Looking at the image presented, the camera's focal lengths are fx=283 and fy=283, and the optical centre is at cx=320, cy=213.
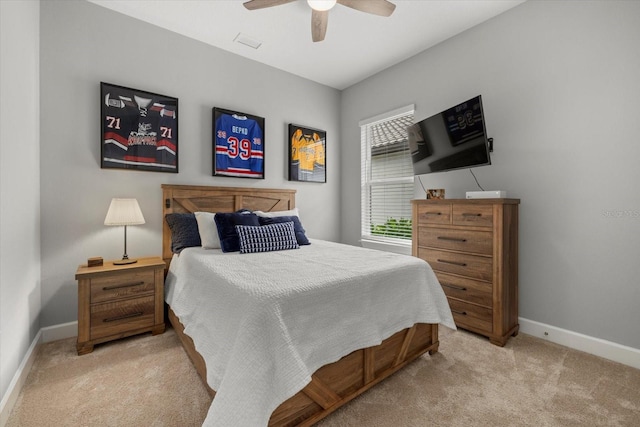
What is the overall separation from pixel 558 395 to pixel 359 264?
1.38m

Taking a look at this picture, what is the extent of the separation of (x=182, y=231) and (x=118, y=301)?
749 millimetres

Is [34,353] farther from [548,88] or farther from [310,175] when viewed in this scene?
[548,88]

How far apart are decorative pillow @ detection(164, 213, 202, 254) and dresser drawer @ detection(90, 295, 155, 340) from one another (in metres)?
0.50

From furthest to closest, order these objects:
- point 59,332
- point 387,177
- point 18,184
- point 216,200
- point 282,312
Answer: point 387,177, point 216,200, point 59,332, point 18,184, point 282,312

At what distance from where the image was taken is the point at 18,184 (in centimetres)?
180

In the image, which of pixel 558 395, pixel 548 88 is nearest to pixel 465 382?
pixel 558 395

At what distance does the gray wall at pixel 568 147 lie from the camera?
2057 millimetres

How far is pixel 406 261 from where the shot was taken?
2010 millimetres

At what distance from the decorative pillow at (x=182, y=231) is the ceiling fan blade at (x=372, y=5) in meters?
2.29

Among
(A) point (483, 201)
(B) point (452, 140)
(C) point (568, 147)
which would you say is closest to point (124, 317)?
(A) point (483, 201)

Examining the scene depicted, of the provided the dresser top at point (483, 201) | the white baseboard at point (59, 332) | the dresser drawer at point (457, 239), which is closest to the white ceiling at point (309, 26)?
the dresser top at point (483, 201)

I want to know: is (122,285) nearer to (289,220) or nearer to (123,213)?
(123,213)

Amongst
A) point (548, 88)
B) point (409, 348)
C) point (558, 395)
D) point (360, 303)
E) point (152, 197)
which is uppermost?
point (548, 88)

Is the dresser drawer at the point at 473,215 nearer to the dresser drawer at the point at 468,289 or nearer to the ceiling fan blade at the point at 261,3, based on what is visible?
the dresser drawer at the point at 468,289
